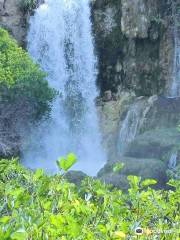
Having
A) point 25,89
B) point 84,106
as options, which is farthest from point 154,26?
point 25,89

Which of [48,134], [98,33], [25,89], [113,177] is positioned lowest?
[48,134]

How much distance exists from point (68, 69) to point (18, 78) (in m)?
4.09

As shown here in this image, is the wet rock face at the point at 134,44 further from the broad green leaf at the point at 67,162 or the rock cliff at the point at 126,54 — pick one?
the broad green leaf at the point at 67,162

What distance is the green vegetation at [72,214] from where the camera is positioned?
2.24 metres

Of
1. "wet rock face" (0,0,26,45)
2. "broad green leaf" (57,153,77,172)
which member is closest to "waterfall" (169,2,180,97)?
"wet rock face" (0,0,26,45)

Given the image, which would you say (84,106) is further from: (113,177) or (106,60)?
(113,177)

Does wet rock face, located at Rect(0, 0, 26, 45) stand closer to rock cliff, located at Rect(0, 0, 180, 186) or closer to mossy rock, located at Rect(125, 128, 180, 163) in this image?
rock cliff, located at Rect(0, 0, 180, 186)

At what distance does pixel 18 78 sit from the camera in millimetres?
18469

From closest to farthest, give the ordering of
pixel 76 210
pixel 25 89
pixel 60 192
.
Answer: pixel 76 210
pixel 60 192
pixel 25 89

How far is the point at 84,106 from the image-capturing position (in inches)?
871

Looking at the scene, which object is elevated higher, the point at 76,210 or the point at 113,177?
the point at 76,210

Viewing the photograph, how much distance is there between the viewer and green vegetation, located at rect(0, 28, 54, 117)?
18281 millimetres

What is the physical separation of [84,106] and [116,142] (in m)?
2.60

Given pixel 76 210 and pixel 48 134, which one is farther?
pixel 48 134
